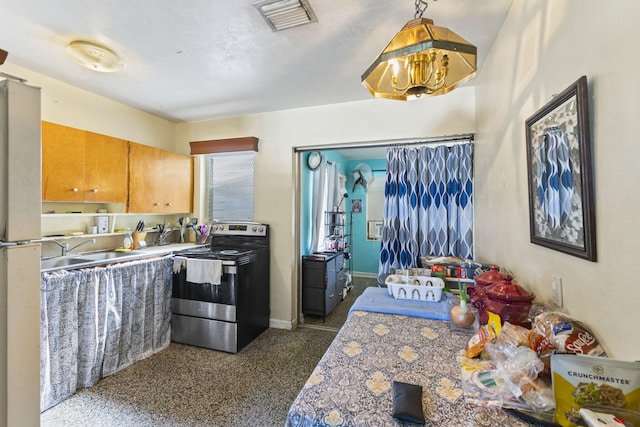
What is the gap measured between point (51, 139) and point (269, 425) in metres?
2.69

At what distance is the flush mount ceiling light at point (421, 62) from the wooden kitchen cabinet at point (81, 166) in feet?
8.30

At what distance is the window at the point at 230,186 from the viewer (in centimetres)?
353

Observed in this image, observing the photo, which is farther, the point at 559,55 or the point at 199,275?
the point at 199,275

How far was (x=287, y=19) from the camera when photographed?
1.69 m

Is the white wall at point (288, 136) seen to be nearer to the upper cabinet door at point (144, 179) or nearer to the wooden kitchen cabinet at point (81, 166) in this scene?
the upper cabinet door at point (144, 179)

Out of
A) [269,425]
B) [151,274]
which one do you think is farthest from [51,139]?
[269,425]

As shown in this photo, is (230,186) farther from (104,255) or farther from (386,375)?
(386,375)

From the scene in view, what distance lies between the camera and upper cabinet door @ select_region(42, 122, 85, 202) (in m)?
2.18

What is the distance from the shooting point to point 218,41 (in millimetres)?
→ 1921

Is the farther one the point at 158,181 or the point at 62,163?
the point at 158,181

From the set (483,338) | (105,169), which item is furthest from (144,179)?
(483,338)

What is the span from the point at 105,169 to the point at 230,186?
132 cm

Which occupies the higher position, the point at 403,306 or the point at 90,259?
the point at 90,259

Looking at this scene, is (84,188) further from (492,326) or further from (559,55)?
(559,55)
